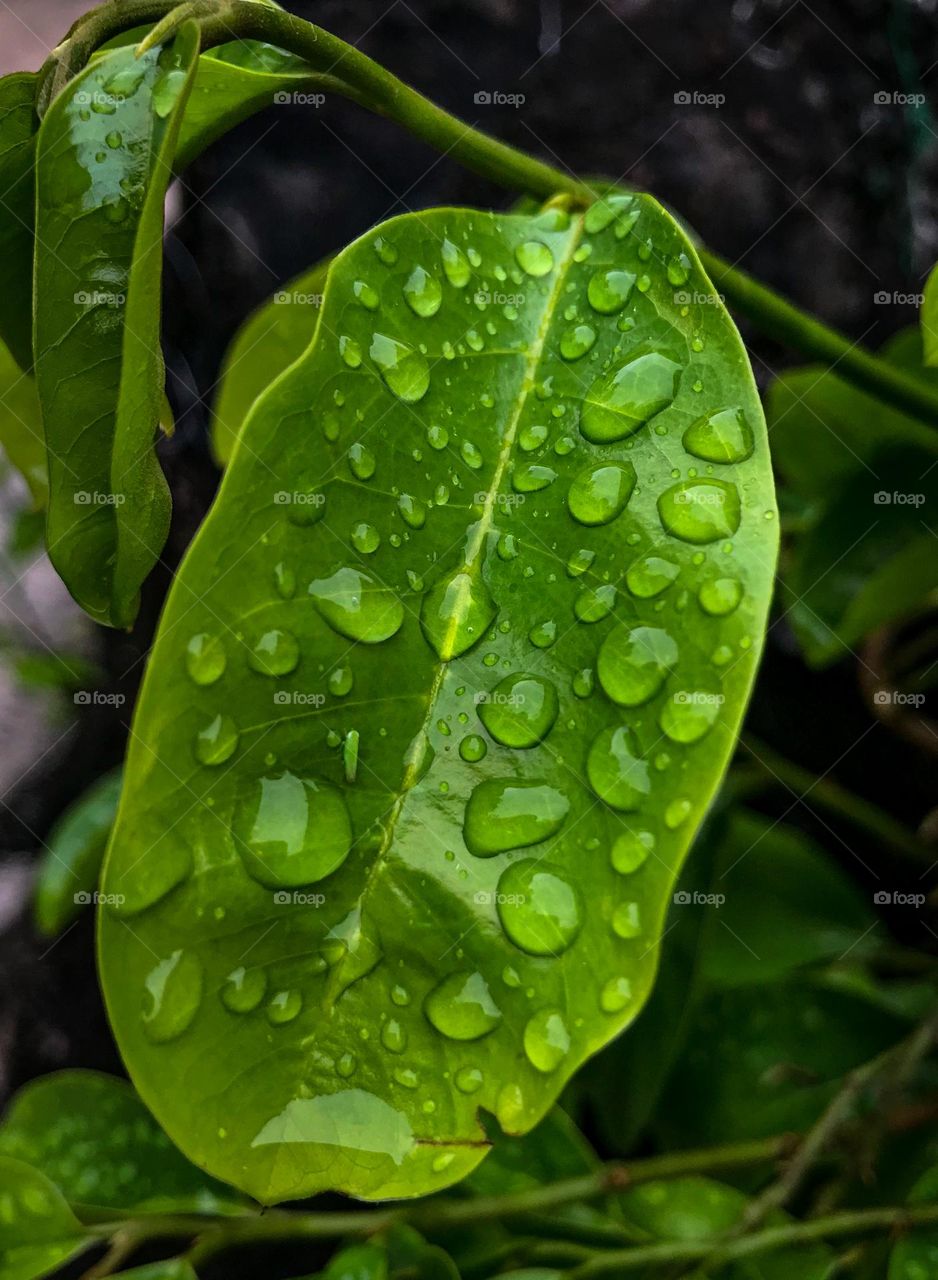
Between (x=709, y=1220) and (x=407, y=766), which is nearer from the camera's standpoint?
(x=407, y=766)

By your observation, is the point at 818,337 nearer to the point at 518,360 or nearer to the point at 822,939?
the point at 518,360

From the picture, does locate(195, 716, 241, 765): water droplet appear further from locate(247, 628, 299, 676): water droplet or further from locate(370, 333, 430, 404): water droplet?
locate(370, 333, 430, 404): water droplet

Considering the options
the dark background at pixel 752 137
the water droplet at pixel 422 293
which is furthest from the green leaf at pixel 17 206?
the dark background at pixel 752 137

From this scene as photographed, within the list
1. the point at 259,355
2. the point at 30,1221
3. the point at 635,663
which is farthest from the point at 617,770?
the point at 259,355

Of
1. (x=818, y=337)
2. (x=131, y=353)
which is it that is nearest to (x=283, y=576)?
(x=131, y=353)

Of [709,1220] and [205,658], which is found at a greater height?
[205,658]

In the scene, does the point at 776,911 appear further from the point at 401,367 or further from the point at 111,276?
the point at 111,276
